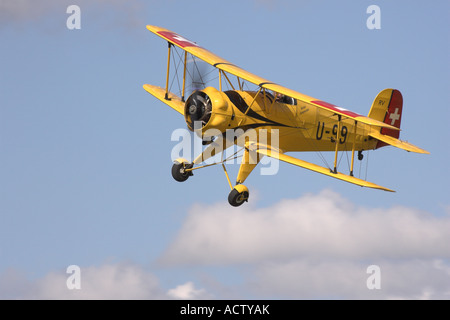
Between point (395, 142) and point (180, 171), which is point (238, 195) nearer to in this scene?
point (180, 171)

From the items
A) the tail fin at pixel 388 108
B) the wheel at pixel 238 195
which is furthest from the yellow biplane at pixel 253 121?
the tail fin at pixel 388 108

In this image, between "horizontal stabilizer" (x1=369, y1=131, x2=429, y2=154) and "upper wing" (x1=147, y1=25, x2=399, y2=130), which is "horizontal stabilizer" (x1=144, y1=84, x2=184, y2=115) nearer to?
"upper wing" (x1=147, y1=25, x2=399, y2=130)

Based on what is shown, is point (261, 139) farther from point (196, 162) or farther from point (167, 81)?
point (167, 81)

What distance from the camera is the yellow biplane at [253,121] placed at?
22625 millimetres

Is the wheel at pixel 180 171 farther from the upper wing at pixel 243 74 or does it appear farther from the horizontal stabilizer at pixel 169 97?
the upper wing at pixel 243 74

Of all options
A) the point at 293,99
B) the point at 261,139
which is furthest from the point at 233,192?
the point at 293,99

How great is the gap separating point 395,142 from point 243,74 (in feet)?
18.8

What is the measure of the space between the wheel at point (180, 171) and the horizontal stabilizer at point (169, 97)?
5.86ft

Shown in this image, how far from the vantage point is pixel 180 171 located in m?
24.7

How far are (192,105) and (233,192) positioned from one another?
103 inches

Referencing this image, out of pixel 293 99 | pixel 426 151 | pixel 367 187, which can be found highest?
pixel 293 99

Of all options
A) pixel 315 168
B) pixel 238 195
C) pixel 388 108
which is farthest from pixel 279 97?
pixel 388 108

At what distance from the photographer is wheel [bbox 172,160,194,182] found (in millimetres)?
24656

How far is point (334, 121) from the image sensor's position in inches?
1024
